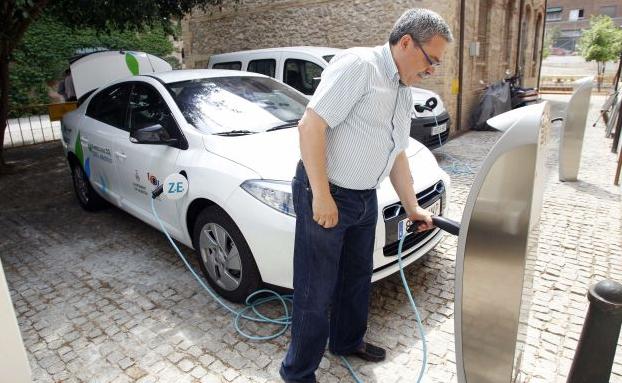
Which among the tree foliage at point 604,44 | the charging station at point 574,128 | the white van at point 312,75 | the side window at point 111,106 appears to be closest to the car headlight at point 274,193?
the side window at point 111,106

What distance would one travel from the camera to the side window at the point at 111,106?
4348 millimetres

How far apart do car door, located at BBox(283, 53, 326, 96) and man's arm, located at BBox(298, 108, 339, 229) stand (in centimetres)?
561

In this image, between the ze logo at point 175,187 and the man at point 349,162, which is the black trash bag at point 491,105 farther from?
the man at point 349,162

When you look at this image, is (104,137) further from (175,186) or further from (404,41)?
(404,41)

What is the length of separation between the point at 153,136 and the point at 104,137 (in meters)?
1.36

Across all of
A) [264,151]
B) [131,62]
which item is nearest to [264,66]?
[131,62]

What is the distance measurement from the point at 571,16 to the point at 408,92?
73187 millimetres

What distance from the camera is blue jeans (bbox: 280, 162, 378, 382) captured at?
203 cm

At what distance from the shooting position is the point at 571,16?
6116cm

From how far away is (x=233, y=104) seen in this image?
379 cm

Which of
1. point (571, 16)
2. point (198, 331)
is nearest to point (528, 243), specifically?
point (198, 331)

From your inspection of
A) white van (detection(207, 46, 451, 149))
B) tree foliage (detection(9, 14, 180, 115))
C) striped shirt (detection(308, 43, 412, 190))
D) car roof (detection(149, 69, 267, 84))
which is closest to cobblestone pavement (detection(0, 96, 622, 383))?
striped shirt (detection(308, 43, 412, 190))

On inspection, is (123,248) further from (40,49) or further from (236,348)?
(40,49)

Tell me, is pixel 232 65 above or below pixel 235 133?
above
